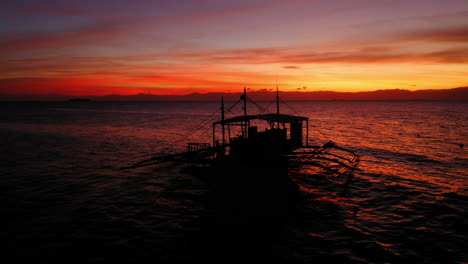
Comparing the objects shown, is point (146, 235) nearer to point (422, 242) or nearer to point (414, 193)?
point (422, 242)

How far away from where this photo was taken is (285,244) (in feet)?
55.5

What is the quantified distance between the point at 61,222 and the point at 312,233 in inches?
715

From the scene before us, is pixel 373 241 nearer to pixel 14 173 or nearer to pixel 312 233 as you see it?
pixel 312 233

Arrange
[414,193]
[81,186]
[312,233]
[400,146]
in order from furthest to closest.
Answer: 1. [400,146]
2. [81,186]
3. [414,193]
4. [312,233]

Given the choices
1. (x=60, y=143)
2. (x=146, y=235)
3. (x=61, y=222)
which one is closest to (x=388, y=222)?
(x=146, y=235)

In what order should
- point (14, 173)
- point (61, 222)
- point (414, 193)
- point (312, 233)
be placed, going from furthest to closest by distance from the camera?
point (14, 173) < point (414, 193) < point (61, 222) < point (312, 233)

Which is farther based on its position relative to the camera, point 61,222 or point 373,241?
point 61,222

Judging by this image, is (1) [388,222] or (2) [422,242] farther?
(1) [388,222]

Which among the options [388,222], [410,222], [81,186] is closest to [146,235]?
[81,186]

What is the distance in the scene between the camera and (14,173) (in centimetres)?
3197

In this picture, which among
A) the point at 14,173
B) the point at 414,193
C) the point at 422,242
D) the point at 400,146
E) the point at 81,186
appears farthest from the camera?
the point at 400,146

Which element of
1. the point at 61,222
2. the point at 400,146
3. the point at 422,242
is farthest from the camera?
the point at 400,146

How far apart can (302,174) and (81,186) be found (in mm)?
25296

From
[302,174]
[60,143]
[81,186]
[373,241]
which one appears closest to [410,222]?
[373,241]
